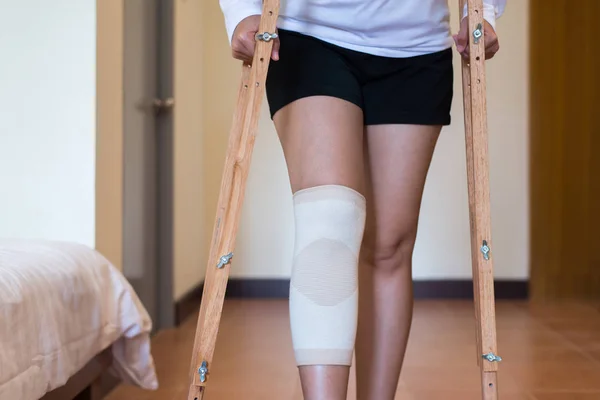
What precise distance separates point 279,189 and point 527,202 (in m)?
1.43

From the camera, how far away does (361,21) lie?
1162mm

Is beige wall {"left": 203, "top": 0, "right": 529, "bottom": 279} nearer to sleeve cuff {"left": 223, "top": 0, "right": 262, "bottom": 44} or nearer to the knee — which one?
the knee

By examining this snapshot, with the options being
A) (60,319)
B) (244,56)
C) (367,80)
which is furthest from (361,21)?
(60,319)

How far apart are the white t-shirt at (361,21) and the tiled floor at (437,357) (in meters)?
1.11

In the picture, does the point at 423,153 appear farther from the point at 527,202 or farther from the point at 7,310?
the point at 527,202

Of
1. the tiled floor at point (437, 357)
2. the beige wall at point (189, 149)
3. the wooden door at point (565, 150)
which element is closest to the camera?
the tiled floor at point (437, 357)

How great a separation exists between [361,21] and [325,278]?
0.44m

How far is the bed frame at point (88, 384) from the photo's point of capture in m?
1.52

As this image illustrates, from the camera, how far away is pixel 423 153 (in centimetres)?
126

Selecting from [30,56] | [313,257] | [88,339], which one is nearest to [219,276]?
[313,257]

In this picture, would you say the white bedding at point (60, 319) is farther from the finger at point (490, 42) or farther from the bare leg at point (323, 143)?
the finger at point (490, 42)

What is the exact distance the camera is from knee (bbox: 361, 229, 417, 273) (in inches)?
50.2

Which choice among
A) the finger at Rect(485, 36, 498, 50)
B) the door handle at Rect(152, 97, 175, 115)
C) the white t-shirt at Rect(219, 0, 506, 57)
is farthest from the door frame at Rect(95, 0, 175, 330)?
the finger at Rect(485, 36, 498, 50)

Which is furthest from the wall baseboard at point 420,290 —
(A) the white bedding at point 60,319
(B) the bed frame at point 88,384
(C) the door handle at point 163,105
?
(A) the white bedding at point 60,319
